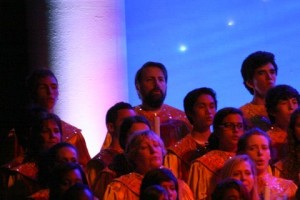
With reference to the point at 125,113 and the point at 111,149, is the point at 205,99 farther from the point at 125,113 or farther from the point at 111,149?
the point at 111,149

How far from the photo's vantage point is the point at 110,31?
30.4 feet

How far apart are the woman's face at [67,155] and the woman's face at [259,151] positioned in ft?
3.47

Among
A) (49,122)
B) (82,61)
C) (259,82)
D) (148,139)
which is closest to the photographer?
(148,139)

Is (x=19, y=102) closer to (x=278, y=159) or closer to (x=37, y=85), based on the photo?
(x=37, y=85)

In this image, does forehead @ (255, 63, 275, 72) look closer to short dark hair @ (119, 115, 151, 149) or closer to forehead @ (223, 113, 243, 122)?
forehead @ (223, 113, 243, 122)

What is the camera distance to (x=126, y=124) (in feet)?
25.0

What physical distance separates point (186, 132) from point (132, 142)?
1067 mm

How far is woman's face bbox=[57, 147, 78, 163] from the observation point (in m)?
7.25

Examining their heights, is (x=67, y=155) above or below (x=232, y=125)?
below

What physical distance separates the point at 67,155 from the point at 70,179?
13.8 inches

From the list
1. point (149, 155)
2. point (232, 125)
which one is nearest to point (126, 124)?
point (149, 155)

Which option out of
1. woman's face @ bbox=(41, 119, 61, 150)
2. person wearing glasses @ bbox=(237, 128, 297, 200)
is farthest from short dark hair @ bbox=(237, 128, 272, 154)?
woman's face @ bbox=(41, 119, 61, 150)

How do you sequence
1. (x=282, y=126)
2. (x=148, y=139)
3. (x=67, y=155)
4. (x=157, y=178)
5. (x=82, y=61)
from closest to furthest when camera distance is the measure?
(x=157, y=178), (x=148, y=139), (x=67, y=155), (x=282, y=126), (x=82, y=61)

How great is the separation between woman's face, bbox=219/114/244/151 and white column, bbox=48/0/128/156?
6.06 ft
